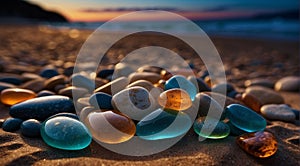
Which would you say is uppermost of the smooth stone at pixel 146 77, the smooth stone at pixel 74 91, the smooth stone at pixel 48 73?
the smooth stone at pixel 146 77

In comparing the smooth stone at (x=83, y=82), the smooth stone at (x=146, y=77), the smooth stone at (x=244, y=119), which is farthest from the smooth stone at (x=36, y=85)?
the smooth stone at (x=244, y=119)

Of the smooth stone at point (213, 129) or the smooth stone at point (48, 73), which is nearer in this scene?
the smooth stone at point (213, 129)

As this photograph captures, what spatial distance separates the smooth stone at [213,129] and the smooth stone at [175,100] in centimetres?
11

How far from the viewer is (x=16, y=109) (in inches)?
56.3

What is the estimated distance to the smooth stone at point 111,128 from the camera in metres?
1.21

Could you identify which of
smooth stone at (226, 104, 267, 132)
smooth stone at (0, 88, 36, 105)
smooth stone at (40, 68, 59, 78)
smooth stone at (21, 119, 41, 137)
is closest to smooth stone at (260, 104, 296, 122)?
smooth stone at (226, 104, 267, 132)

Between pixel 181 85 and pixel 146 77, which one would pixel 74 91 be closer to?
pixel 146 77

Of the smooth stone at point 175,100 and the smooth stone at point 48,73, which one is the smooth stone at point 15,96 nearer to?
the smooth stone at point 48,73

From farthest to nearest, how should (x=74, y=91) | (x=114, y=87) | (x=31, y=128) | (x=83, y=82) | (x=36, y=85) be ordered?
(x=36, y=85), (x=83, y=82), (x=74, y=91), (x=114, y=87), (x=31, y=128)

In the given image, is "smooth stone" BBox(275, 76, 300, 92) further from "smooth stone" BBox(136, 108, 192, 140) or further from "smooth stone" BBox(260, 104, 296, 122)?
"smooth stone" BBox(136, 108, 192, 140)

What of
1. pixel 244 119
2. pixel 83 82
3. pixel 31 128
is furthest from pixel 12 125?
pixel 244 119

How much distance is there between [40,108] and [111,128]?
0.44m

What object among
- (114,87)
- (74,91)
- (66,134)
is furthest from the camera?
(74,91)

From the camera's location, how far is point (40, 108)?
1.42 m
